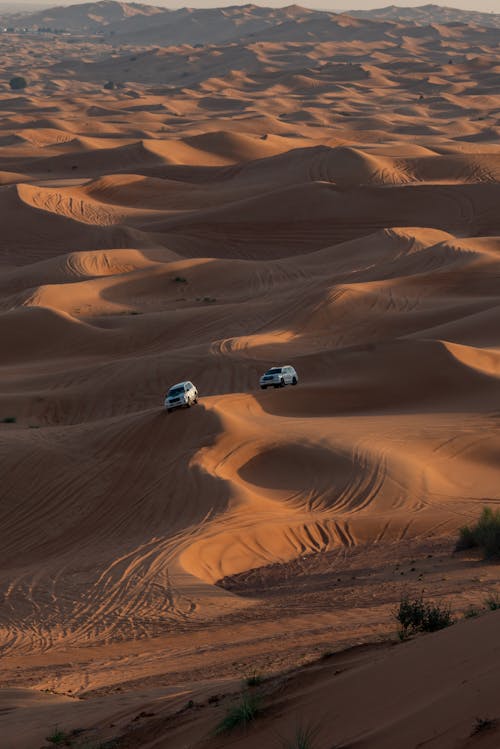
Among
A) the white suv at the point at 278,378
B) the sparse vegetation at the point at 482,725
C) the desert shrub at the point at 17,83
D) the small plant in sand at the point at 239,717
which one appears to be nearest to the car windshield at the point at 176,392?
the white suv at the point at 278,378

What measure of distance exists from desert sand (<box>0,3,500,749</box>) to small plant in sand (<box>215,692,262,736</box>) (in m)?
0.07

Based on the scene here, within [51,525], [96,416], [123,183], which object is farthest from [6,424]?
[123,183]

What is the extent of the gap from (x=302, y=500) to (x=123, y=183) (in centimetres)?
4377

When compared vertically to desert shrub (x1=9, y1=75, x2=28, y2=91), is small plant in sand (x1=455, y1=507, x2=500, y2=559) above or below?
above

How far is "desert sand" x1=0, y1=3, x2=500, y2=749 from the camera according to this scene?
25.8 feet

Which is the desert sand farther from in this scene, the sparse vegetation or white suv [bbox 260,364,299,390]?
white suv [bbox 260,364,299,390]

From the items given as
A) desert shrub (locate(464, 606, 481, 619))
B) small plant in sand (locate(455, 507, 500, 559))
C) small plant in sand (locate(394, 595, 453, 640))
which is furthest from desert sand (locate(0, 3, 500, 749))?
desert shrub (locate(464, 606, 481, 619))

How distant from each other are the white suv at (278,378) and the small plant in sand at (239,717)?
16.9 m

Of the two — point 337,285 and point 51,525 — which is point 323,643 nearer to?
point 51,525

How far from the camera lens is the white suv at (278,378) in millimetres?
23828

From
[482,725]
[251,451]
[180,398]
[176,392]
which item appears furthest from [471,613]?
[176,392]

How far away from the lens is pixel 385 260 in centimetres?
4081

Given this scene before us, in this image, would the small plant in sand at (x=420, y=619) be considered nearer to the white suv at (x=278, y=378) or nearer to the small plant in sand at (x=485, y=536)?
the small plant in sand at (x=485, y=536)

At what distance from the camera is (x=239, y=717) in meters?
6.89
